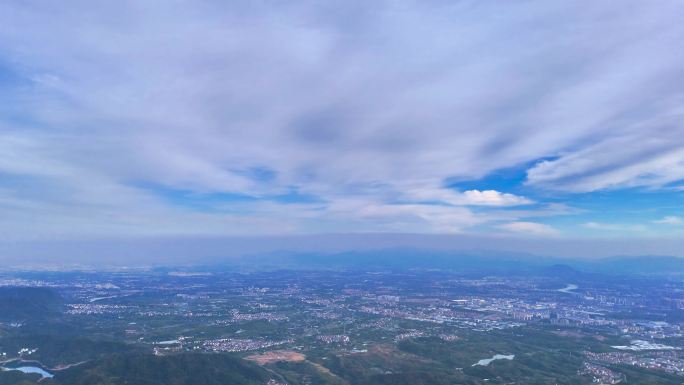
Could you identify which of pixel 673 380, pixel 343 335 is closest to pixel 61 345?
pixel 343 335

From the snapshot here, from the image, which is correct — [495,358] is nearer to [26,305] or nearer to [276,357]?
[276,357]

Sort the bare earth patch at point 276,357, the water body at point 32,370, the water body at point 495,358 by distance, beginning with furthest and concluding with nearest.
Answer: the water body at point 495,358 < the bare earth patch at point 276,357 < the water body at point 32,370

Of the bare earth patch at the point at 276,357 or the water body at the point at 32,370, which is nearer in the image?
the water body at the point at 32,370

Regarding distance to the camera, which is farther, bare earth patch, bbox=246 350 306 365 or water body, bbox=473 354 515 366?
water body, bbox=473 354 515 366

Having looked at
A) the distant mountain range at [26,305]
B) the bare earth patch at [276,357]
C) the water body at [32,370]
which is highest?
the distant mountain range at [26,305]

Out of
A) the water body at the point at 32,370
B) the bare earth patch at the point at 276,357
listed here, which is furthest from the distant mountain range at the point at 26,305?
the bare earth patch at the point at 276,357

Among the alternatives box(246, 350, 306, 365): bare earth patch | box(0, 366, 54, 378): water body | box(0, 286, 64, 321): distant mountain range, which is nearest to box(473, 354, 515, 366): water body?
box(246, 350, 306, 365): bare earth patch

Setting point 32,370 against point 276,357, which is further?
point 276,357

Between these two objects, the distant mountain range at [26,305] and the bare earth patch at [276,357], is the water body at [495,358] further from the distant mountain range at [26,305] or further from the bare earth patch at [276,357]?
the distant mountain range at [26,305]

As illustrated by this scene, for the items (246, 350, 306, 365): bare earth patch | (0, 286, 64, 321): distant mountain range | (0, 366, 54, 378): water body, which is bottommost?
(0, 366, 54, 378): water body

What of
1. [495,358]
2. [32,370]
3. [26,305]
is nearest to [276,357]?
[32,370]

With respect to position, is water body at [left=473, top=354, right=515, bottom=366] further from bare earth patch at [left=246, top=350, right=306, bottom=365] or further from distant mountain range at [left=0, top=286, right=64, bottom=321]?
distant mountain range at [left=0, top=286, right=64, bottom=321]
